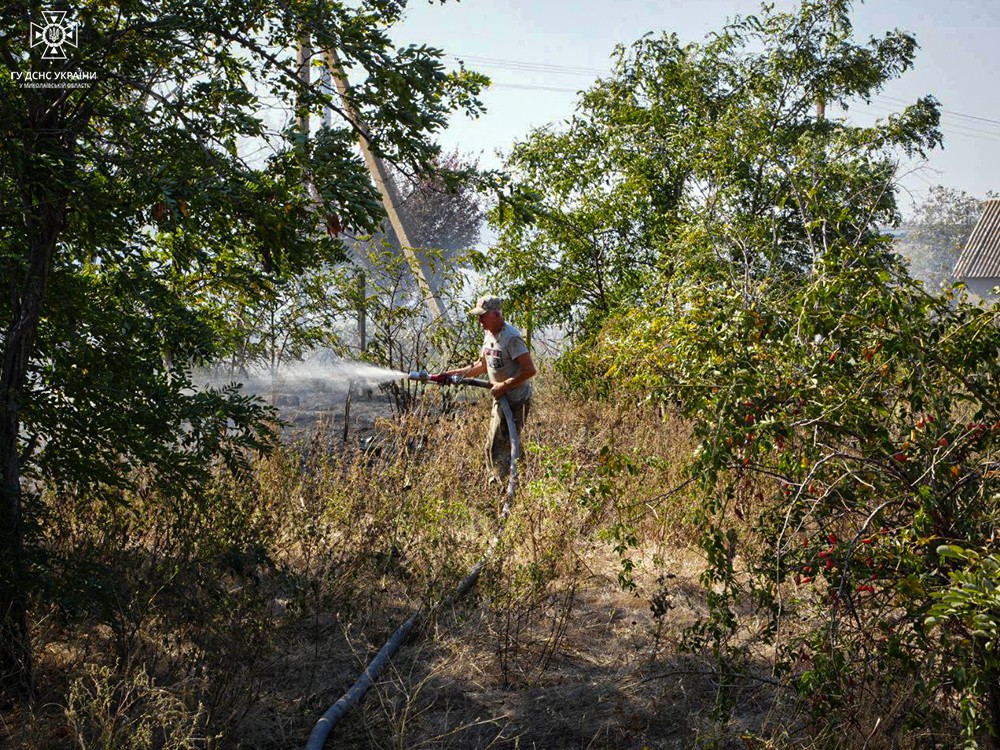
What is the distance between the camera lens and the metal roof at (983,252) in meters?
35.6

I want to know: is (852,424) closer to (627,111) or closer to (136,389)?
(136,389)

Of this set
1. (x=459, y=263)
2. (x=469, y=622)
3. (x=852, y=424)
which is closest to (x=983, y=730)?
(x=852, y=424)

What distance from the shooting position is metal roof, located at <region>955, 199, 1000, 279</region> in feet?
117

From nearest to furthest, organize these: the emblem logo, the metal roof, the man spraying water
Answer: the emblem logo → the man spraying water → the metal roof

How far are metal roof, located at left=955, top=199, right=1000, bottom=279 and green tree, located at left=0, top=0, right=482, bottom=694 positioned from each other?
→ 3441 centimetres

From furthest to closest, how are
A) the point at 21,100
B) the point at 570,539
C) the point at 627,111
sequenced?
1. the point at 627,111
2. the point at 570,539
3. the point at 21,100

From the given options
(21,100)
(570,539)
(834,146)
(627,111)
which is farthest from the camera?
(627,111)

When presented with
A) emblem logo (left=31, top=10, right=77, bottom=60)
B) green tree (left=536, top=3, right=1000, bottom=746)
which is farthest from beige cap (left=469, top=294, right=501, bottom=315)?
emblem logo (left=31, top=10, right=77, bottom=60)

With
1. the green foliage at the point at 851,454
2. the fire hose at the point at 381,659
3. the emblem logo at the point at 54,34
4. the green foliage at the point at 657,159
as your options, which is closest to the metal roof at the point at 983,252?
the green foliage at the point at 657,159

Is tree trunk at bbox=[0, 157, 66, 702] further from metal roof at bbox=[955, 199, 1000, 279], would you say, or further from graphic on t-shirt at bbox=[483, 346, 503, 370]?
metal roof at bbox=[955, 199, 1000, 279]

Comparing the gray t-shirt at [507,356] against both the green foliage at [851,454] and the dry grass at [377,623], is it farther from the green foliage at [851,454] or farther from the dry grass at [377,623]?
the green foliage at [851,454]

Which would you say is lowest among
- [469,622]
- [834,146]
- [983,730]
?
[469,622]

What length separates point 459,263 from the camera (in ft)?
38.3

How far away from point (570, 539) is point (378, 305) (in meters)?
5.48
